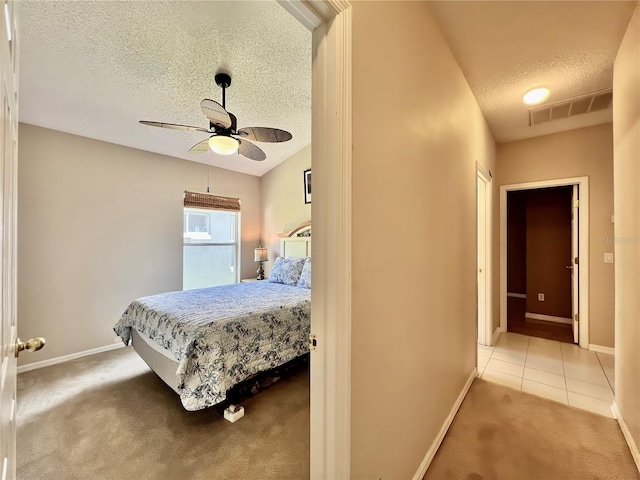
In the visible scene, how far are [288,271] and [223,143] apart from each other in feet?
6.36

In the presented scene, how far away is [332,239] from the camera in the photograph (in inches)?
35.1

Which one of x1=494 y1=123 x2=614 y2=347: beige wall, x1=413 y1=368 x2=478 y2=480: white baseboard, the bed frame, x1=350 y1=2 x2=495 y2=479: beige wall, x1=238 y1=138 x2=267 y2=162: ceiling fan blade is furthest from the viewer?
x1=494 y1=123 x2=614 y2=347: beige wall

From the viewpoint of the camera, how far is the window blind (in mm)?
3934

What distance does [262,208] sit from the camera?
493 centimetres

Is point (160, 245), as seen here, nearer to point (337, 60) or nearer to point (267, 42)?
point (267, 42)

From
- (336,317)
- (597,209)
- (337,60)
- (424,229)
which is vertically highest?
(337,60)

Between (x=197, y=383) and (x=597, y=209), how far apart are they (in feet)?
14.0

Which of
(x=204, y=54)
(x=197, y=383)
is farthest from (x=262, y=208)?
(x=197, y=383)

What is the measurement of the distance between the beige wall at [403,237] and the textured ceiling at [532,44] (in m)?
0.15

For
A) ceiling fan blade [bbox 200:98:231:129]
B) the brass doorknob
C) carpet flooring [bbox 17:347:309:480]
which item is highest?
ceiling fan blade [bbox 200:98:231:129]

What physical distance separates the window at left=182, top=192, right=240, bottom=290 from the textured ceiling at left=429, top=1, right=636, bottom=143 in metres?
3.57

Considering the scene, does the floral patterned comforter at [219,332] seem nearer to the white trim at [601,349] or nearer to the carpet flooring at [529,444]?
the carpet flooring at [529,444]

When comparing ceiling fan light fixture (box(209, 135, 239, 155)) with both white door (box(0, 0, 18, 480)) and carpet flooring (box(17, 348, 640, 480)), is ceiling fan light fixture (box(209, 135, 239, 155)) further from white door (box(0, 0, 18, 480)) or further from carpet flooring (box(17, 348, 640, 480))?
carpet flooring (box(17, 348, 640, 480))

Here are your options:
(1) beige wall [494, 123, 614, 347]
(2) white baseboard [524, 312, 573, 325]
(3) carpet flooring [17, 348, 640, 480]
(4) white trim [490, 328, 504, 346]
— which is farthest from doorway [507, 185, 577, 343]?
(3) carpet flooring [17, 348, 640, 480]
